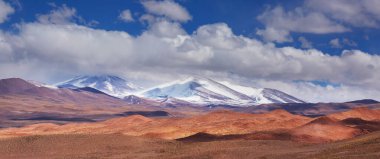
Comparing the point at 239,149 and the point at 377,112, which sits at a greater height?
the point at 377,112

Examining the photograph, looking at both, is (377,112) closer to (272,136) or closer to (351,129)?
(351,129)

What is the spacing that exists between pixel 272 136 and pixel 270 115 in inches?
2292

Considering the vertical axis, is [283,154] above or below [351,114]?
below

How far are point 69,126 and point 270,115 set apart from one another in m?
55.1

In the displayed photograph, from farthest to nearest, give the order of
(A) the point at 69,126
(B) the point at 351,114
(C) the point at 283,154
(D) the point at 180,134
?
(A) the point at 69,126 → (B) the point at 351,114 → (D) the point at 180,134 → (C) the point at 283,154

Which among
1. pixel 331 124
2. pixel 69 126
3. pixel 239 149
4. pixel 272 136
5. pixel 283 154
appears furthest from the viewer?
pixel 69 126

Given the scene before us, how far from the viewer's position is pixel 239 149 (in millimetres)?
53875

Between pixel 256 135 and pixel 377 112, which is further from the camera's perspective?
pixel 377 112

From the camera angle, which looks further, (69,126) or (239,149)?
(69,126)

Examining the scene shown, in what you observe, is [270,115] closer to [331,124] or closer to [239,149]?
[331,124]

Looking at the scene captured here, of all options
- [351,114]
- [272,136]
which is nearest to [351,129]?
[272,136]

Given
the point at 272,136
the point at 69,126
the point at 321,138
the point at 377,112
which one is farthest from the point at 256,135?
the point at 69,126

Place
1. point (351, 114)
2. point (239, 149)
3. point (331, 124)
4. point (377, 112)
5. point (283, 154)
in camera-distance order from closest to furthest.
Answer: point (283, 154), point (239, 149), point (331, 124), point (351, 114), point (377, 112)

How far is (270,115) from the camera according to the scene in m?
130
